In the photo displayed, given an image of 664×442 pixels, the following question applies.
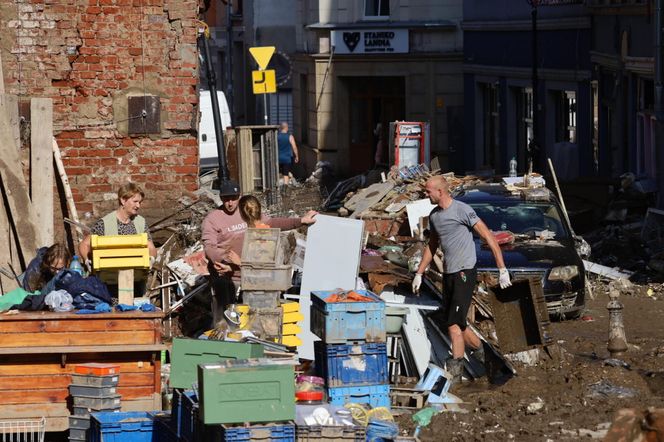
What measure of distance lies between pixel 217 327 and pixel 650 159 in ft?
45.8

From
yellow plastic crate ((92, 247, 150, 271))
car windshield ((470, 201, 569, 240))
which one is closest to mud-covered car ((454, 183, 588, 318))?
car windshield ((470, 201, 569, 240))

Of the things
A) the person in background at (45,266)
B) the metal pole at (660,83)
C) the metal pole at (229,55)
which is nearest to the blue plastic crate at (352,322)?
the person in background at (45,266)

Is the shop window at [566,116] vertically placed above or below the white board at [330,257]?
above

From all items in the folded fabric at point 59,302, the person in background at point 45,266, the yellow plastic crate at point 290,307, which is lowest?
the yellow plastic crate at point 290,307

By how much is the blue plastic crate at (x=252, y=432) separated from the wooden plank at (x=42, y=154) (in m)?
6.01

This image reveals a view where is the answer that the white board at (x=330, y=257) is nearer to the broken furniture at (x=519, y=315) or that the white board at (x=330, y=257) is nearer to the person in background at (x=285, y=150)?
the broken furniture at (x=519, y=315)

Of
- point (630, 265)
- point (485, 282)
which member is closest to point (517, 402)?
point (485, 282)

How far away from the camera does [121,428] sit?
430 inches

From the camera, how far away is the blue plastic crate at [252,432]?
9.71 metres

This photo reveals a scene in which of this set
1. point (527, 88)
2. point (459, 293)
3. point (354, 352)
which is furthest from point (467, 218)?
point (527, 88)

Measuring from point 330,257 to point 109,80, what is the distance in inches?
141

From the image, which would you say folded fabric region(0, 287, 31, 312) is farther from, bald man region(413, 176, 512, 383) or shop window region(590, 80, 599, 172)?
shop window region(590, 80, 599, 172)

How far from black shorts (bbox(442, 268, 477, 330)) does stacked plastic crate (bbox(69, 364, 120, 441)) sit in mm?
3310

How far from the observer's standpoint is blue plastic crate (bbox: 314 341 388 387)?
12234mm
